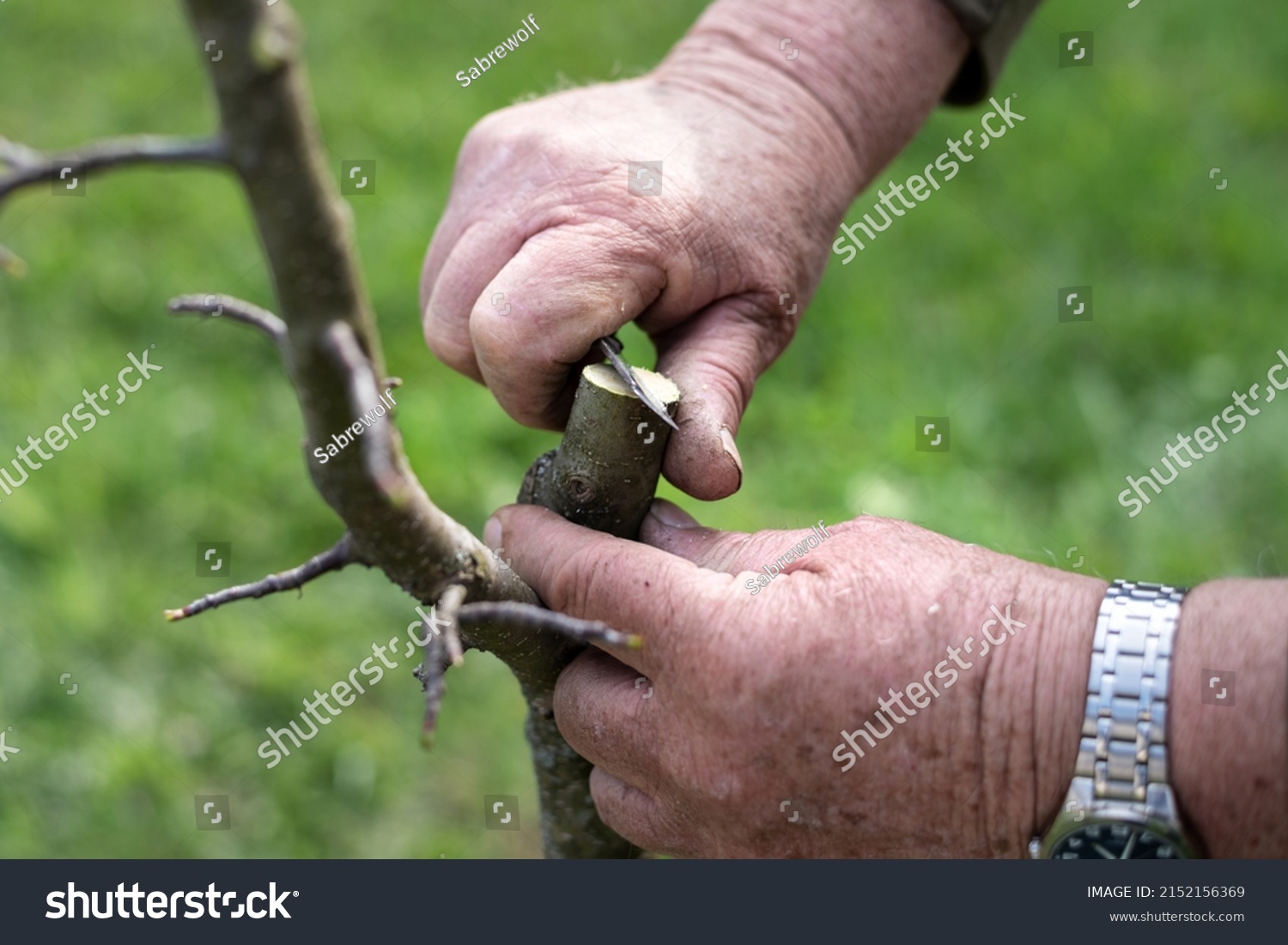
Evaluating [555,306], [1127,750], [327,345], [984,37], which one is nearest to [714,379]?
[555,306]

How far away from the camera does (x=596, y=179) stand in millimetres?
2281

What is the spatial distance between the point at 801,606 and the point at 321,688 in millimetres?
2335

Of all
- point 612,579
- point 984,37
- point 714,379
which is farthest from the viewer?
point 984,37

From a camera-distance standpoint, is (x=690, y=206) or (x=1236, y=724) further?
(x=690, y=206)

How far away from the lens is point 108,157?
1.07 meters

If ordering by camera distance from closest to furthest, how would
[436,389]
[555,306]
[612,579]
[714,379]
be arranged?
[612,579], [555,306], [714,379], [436,389]

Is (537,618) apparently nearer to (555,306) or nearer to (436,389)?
(555,306)

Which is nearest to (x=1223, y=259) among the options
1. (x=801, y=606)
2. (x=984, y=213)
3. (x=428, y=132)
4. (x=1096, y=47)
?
(x=984, y=213)

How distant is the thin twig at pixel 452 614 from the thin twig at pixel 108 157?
63 cm

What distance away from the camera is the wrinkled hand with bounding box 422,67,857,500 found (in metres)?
2.09

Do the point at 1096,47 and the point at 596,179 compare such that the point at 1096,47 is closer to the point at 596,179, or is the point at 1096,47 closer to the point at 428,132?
the point at 428,132

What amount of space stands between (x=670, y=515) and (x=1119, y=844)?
972 millimetres

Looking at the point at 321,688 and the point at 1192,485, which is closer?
the point at 321,688

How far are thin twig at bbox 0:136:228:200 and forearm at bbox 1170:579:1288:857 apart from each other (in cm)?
142
